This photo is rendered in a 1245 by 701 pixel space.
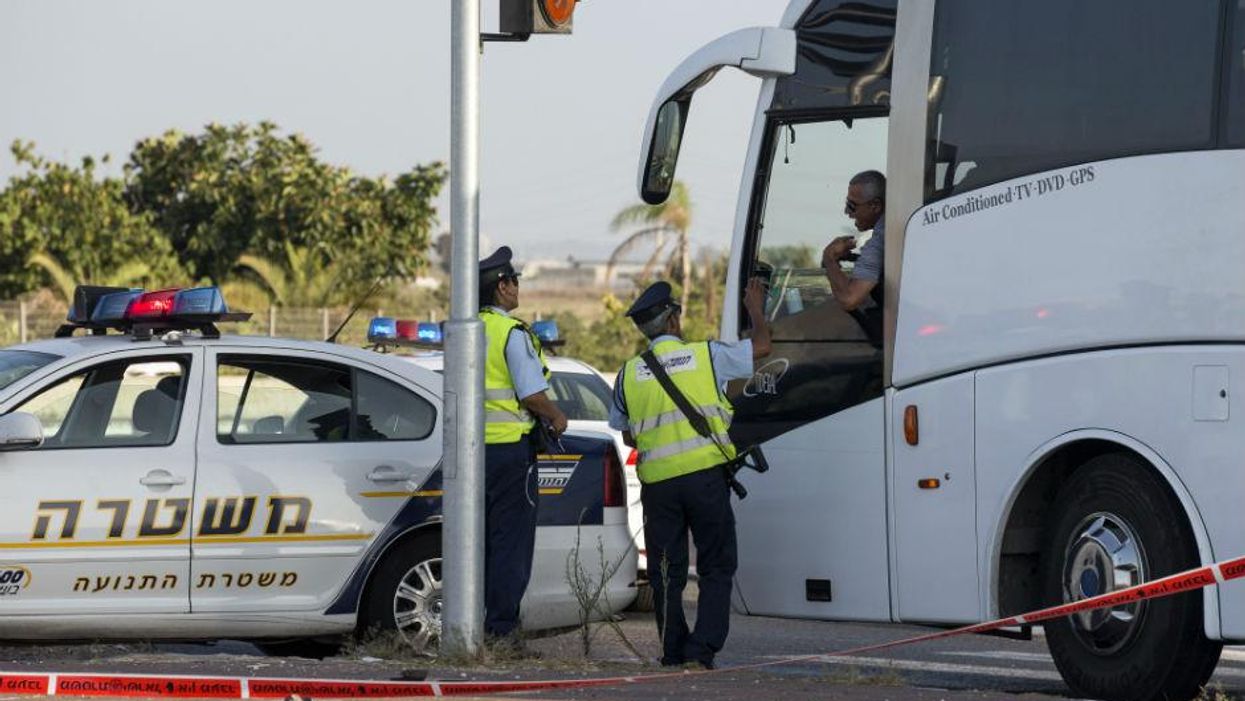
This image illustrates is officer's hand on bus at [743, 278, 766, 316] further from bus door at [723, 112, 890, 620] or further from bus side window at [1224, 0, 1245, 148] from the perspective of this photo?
bus side window at [1224, 0, 1245, 148]

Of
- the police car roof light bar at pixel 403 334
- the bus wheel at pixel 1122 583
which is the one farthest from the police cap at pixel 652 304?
the police car roof light bar at pixel 403 334

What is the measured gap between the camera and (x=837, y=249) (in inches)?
351

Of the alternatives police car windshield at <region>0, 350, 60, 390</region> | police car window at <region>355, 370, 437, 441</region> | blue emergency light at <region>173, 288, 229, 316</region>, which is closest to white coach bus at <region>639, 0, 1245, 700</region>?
police car window at <region>355, 370, 437, 441</region>

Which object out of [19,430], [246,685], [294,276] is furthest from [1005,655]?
[294,276]

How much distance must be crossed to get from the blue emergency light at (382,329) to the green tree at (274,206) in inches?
1008

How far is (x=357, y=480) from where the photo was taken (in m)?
9.23

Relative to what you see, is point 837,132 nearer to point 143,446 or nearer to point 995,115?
point 995,115

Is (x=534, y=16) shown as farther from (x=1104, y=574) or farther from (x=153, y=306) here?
(x=1104, y=574)

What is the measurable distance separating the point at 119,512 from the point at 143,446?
33 centimetres

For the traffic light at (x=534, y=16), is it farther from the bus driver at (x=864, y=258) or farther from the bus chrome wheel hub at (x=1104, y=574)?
the bus chrome wheel hub at (x=1104, y=574)

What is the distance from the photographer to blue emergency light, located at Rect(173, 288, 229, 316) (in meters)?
9.26

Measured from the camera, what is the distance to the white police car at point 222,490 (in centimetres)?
879

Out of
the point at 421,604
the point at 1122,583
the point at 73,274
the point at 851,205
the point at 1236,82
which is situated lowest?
the point at 421,604

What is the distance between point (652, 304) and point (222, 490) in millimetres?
2115
